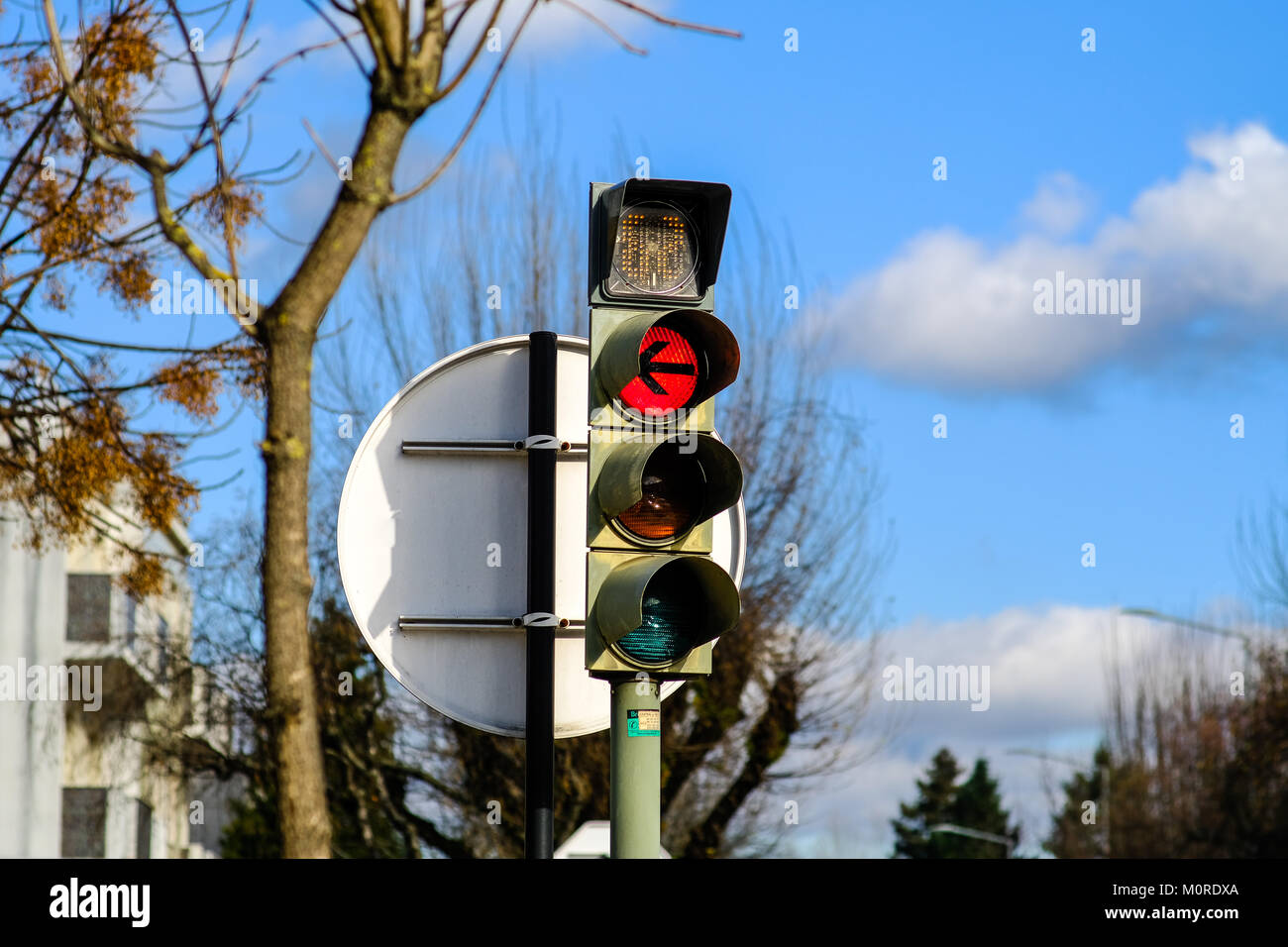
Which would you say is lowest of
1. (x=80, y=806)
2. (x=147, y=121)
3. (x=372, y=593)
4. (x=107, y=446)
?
(x=80, y=806)

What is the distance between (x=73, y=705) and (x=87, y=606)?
1758 mm

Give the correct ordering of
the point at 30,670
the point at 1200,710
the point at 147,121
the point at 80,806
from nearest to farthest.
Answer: the point at 147,121
the point at 30,670
the point at 80,806
the point at 1200,710

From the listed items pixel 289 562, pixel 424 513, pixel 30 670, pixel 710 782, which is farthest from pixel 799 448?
pixel 424 513

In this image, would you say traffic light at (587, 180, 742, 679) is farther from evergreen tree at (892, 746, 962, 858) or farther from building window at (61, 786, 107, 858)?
evergreen tree at (892, 746, 962, 858)

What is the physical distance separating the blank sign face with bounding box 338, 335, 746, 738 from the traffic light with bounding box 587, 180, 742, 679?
0.67 feet

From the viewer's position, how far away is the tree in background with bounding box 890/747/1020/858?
3017 inches

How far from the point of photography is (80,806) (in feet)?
87.8

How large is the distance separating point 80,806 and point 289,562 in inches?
888

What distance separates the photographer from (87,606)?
2736 centimetres
